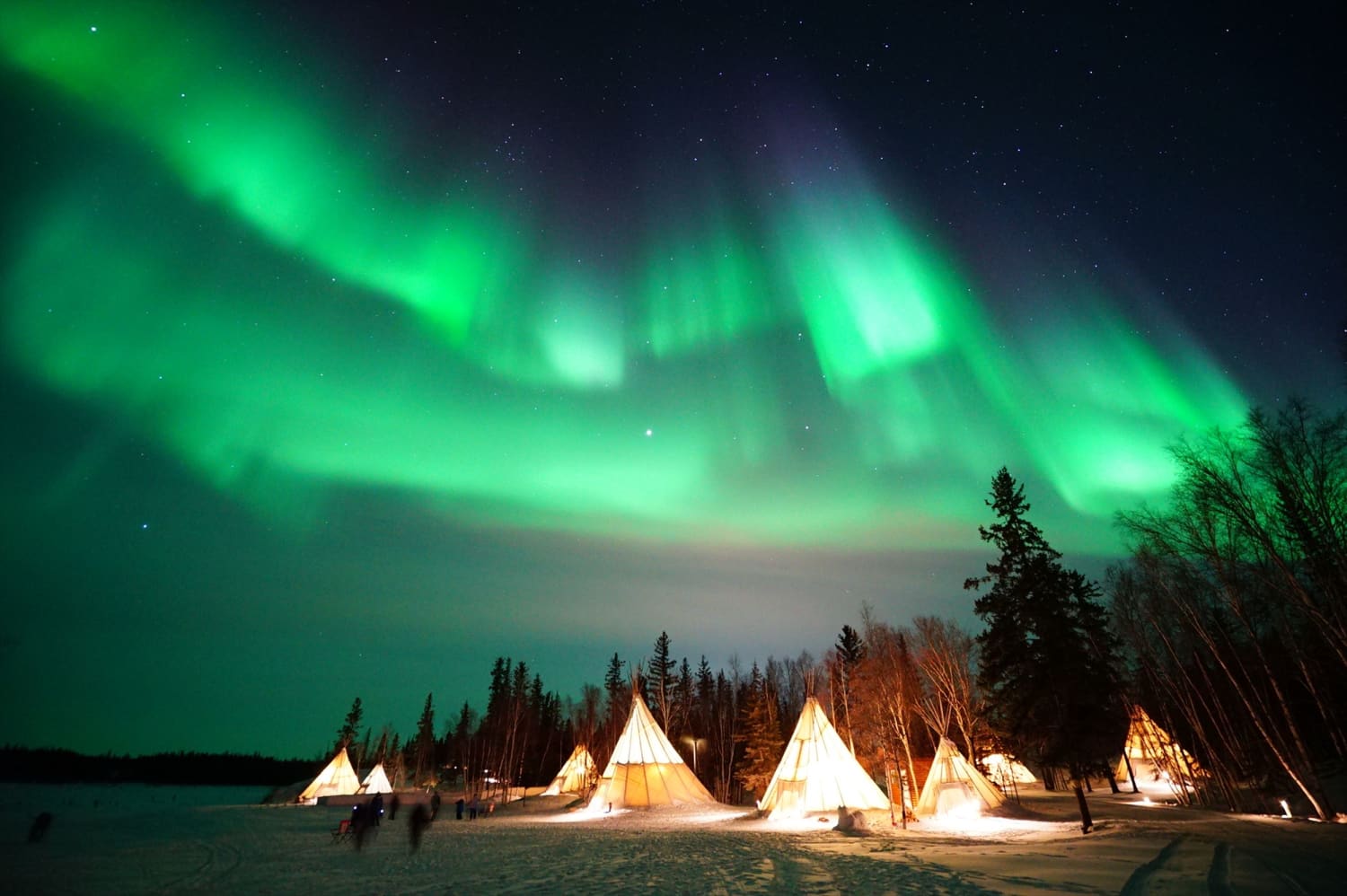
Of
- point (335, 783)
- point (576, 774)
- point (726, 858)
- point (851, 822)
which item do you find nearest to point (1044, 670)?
point (851, 822)

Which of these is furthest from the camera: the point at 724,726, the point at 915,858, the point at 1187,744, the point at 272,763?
the point at 272,763

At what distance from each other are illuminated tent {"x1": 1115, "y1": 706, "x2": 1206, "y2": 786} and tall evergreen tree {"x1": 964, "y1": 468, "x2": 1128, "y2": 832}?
52.0 ft

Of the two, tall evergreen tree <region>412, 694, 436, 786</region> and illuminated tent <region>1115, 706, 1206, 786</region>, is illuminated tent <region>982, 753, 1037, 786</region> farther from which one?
tall evergreen tree <region>412, 694, 436, 786</region>

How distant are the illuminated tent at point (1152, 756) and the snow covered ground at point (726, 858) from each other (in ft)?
40.1

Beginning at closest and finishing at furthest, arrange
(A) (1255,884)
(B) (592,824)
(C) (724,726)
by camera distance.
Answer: (A) (1255,884), (B) (592,824), (C) (724,726)

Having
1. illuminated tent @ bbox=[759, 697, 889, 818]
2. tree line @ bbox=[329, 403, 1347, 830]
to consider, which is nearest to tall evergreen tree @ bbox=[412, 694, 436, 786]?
tree line @ bbox=[329, 403, 1347, 830]

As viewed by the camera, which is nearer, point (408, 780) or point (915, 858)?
point (915, 858)

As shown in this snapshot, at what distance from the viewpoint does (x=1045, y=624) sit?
766 inches

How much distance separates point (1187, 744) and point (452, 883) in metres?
42.4

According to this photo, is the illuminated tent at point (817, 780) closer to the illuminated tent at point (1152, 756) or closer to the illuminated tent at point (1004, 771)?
the illuminated tent at point (1152, 756)

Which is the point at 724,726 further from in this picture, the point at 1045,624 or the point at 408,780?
the point at 408,780

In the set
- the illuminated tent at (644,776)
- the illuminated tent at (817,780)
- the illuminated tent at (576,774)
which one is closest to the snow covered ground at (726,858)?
the illuminated tent at (817,780)

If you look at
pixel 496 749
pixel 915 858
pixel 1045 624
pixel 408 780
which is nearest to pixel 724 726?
pixel 496 749

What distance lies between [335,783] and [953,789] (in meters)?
47.2
